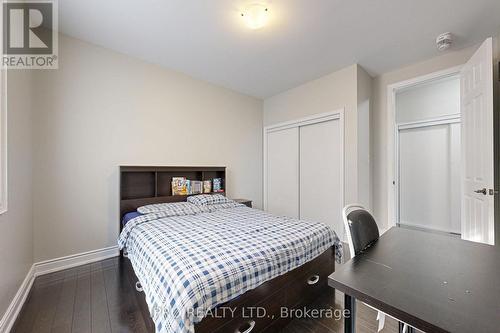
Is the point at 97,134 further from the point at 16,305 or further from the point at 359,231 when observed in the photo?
the point at 359,231

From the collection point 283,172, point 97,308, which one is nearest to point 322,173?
point 283,172

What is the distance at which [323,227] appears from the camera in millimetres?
2006

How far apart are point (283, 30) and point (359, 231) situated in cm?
214

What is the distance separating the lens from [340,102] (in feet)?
10.2

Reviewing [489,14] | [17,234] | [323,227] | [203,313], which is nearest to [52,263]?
[17,234]

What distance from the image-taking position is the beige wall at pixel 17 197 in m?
1.49

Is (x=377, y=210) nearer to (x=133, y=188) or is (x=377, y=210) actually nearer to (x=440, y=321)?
(x=440, y=321)

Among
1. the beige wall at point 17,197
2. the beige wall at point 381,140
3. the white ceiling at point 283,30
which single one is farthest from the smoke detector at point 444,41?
the beige wall at point 17,197

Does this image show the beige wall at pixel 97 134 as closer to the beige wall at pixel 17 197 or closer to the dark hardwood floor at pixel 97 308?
the beige wall at pixel 17 197

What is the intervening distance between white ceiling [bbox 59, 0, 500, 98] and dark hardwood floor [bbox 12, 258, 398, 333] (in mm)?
2572

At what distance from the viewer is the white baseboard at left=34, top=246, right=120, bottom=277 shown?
2.20 meters

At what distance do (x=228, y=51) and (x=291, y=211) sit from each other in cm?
279

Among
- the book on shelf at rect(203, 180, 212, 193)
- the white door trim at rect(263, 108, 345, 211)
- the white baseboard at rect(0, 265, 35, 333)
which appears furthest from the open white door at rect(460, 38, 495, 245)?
the white baseboard at rect(0, 265, 35, 333)

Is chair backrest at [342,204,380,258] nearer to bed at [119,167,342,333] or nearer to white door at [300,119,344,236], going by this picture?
bed at [119,167,342,333]
